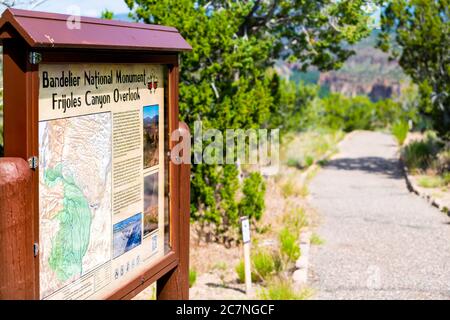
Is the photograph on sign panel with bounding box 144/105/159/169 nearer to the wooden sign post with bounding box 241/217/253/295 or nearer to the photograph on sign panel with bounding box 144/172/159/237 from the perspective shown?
the photograph on sign panel with bounding box 144/172/159/237

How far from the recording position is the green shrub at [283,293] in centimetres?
605

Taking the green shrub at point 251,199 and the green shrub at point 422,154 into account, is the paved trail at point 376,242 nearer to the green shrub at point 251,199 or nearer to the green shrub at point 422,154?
the green shrub at point 422,154

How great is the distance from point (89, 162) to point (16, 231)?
0.58 meters

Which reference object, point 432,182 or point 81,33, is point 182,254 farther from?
point 432,182

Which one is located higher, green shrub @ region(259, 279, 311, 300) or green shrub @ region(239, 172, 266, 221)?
green shrub @ region(239, 172, 266, 221)

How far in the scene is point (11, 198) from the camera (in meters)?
2.35

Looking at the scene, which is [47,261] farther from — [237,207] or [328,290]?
[237,207]

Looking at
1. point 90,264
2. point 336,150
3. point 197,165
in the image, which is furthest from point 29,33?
point 336,150

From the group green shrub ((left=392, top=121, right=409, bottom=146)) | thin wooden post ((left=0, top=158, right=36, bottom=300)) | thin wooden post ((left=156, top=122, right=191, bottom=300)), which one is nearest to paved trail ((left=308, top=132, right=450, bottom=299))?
thin wooden post ((left=156, top=122, right=191, bottom=300))

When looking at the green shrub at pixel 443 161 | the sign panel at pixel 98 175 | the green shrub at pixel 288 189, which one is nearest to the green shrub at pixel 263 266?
the sign panel at pixel 98 175

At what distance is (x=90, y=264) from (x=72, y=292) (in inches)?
6.6

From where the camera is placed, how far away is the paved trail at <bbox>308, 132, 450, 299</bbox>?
676 centimetres

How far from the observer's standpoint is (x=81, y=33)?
107 inches

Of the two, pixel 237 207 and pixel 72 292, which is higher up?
pixel 72 292
